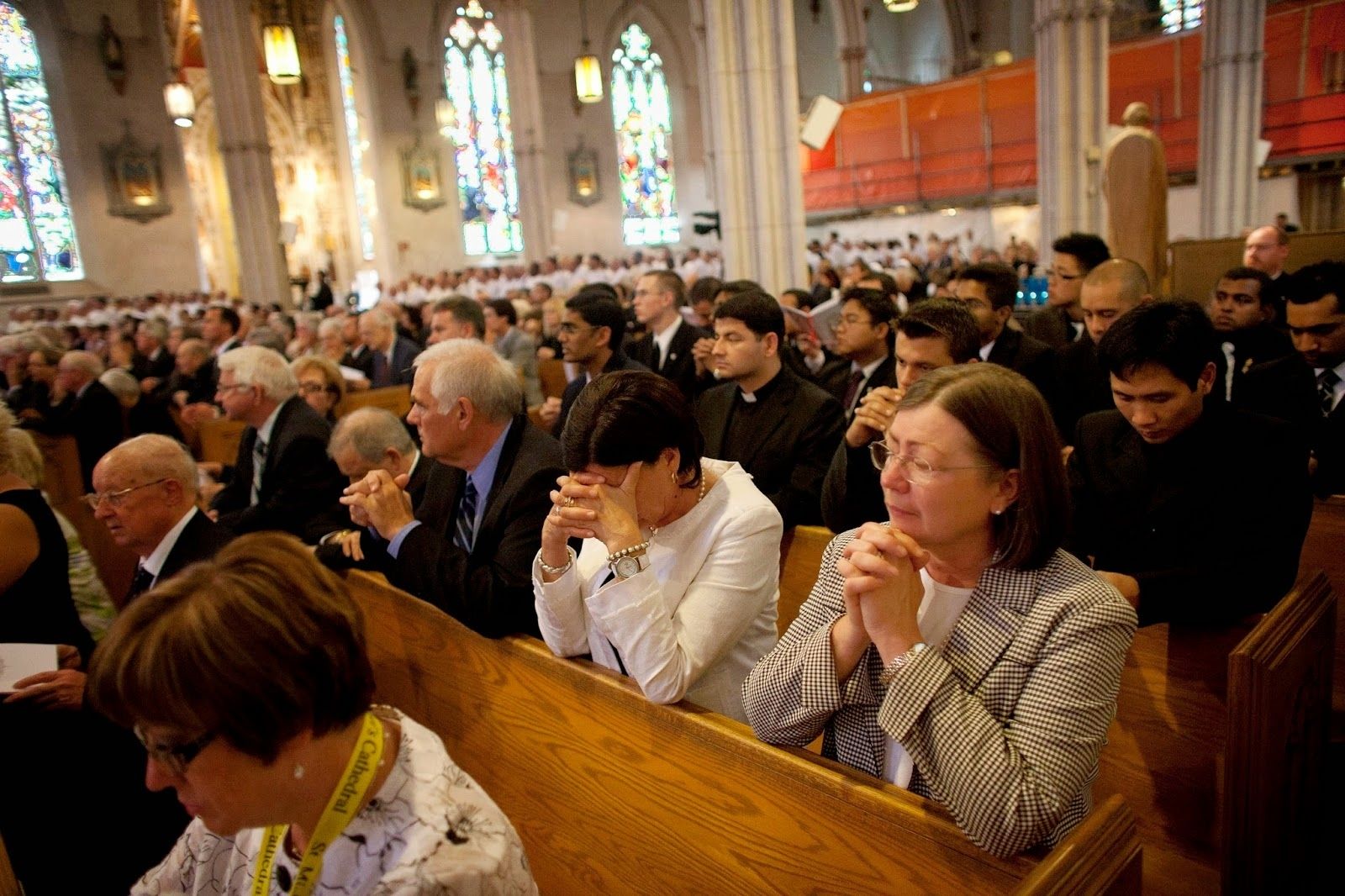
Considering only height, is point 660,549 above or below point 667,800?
above

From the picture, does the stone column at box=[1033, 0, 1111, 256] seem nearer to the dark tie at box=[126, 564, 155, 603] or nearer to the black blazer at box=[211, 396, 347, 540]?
the black blazer at box=[211, 396, 347, 540]

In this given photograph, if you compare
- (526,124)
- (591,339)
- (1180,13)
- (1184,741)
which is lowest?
(1184,741)

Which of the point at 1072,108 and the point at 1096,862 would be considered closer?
the point at 1096,862

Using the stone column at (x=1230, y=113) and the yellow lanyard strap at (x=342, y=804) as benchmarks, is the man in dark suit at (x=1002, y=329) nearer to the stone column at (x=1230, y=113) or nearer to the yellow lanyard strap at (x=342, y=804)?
the yellow lanyard strap at (x=342, y=804)

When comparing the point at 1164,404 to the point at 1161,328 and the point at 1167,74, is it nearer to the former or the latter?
the point at 1161,328

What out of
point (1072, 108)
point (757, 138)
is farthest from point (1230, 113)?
point (757, 138)

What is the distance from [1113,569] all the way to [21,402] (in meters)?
8.06

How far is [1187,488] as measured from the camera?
229 cm

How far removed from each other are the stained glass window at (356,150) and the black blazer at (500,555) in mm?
20712

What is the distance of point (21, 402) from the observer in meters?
7.24

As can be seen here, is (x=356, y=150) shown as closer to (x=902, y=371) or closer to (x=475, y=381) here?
(x=475, y=381)

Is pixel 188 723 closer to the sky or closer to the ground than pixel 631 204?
closer to the ground

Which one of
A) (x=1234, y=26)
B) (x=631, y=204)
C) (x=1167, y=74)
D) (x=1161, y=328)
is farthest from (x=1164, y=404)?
(x=631, y=204)

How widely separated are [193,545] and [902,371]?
2.31 metres
